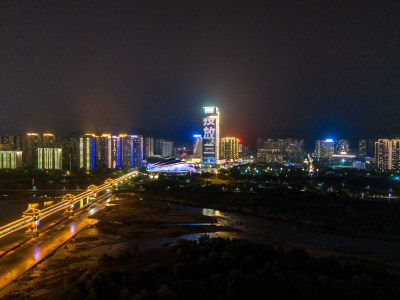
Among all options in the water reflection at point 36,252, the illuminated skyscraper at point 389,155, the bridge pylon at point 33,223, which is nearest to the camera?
the water reflection at point 36,252

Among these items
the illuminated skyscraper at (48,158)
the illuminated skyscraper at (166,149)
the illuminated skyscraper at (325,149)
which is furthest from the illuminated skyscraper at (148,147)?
the illuminated skyscraper at (325,149)

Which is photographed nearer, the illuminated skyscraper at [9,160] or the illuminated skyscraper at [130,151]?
the illuminated skyscraper at [9,160]

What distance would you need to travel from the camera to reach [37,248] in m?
10.2

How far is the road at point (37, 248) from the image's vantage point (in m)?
8.35

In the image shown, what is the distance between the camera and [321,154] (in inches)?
2790

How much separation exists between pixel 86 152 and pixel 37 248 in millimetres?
29628

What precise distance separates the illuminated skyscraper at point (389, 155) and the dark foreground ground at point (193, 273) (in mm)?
34120

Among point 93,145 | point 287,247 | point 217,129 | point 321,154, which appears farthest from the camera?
point 321,154

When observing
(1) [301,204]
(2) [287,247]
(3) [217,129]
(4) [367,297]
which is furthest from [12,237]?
(3) [217,129]

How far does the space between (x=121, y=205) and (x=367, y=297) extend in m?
14.2

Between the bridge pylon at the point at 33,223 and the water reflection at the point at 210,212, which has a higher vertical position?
the bridge pylon at the point at 33,223

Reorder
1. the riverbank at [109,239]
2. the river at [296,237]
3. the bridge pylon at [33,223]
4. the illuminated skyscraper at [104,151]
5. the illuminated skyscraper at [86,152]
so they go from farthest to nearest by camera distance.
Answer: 1. the illuminated skyscraper at [104,151]
2. the illuminated skyscraper at [86,152]
3. the bridge pylon at [33,223]
4. the river at [296,237]
5. the riverbank at [109,239]

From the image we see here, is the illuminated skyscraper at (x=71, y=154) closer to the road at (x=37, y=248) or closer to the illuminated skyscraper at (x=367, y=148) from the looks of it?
the road at (x=37, y=248)

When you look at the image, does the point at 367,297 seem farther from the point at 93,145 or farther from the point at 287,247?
the point at 93,145
